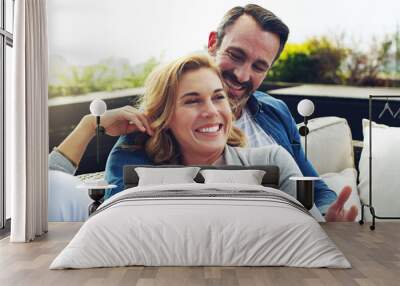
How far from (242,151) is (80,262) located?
133 inches

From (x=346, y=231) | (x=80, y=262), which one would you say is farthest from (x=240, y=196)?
(x=346, y=231)

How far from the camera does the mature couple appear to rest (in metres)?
7.47

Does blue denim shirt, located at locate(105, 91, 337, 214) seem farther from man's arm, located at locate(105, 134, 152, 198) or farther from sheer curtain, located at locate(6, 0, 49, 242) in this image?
sheer curtain, located at locate(6, 0, 49, 242)

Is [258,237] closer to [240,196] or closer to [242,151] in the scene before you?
[240,196]

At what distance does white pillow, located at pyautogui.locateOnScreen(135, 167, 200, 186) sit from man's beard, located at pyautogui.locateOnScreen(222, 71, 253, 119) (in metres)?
0.95

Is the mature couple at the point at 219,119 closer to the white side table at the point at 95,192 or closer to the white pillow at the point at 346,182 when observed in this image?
the white pillow at the point at 346,182

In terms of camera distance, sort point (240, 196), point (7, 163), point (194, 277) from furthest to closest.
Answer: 1. point (7, 163)
2. point (240, 196)
3. point (194, 277)

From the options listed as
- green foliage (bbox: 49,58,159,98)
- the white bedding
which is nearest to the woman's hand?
green foliage (bbox: 49,58,159,98)

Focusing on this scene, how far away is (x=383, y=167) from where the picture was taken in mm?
7637

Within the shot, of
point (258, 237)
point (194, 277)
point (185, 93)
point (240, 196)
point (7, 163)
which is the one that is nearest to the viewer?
point (194, 277)

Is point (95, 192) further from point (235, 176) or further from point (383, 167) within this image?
point (383, 167)

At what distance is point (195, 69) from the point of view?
297 inches

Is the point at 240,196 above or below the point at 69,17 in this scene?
below

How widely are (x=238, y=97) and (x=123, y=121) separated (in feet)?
4.84
